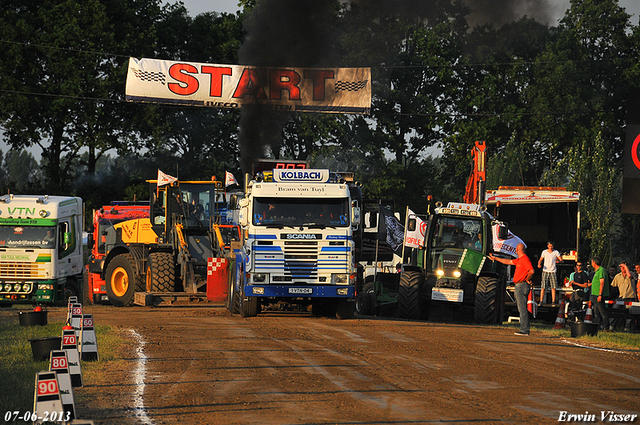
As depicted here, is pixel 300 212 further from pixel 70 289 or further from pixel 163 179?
pixel 70 289

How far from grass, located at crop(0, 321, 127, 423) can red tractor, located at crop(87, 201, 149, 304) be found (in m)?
9.34

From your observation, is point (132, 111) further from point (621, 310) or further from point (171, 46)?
point (621, 310)

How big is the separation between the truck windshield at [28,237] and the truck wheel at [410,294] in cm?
1192

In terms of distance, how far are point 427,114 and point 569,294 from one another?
34.7 m

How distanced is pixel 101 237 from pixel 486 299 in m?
16.1

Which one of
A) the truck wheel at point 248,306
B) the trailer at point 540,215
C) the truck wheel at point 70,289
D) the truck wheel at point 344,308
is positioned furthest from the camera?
the trailer at point 540,215

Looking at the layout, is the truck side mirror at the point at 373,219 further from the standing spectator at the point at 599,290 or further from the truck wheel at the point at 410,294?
the standing spectator at the point at 599,290

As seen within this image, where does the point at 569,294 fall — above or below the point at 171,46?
below


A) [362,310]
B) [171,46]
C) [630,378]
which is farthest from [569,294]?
[171,46]

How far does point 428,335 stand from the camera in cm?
1741

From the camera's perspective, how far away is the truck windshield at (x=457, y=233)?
22.9 metres

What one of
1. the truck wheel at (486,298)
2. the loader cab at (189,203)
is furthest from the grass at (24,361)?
the truck wheel at (486,298)

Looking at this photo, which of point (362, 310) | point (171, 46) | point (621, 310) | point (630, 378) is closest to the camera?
point (630, 378)

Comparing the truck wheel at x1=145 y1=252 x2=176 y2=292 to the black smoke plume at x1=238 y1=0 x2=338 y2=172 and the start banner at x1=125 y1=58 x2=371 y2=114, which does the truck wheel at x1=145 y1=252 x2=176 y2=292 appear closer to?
the black smoke plume at x1=238 y1=0 x2=338 y2=172
